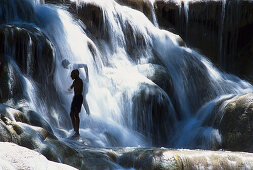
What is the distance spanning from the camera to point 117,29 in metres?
19.7

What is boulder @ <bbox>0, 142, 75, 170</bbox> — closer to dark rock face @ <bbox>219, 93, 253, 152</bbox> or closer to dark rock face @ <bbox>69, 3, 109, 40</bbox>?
dark rock face @ <bbox>219, 93, 253, 152</bbox>

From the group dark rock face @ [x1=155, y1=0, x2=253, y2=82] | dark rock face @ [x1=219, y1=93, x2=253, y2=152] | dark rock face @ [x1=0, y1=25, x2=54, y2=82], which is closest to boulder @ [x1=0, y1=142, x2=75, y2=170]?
dark rock face @ [x1=0, y1=25, x2=54, y2=82]

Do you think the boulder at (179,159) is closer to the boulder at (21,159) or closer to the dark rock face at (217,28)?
the boulder at (21,159)

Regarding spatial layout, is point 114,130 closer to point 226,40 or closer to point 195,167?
point 195,167

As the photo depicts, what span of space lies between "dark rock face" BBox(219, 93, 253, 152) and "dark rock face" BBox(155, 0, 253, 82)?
789cm

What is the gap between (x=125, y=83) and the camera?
17469mm

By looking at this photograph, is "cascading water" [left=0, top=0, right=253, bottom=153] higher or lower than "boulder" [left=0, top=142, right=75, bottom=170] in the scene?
lower

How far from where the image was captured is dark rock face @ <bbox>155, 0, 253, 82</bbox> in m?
23.5

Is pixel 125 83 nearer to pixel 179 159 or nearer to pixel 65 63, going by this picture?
pixel 65 63

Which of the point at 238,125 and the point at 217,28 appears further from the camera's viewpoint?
the point at 217,28

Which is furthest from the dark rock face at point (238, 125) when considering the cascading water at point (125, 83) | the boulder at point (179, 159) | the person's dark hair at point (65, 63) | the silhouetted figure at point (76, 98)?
the person's dark hair at point (65, 63)

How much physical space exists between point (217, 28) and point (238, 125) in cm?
956

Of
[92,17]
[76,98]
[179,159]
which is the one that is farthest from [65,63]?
[179,159]

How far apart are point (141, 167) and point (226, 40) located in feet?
47.6
